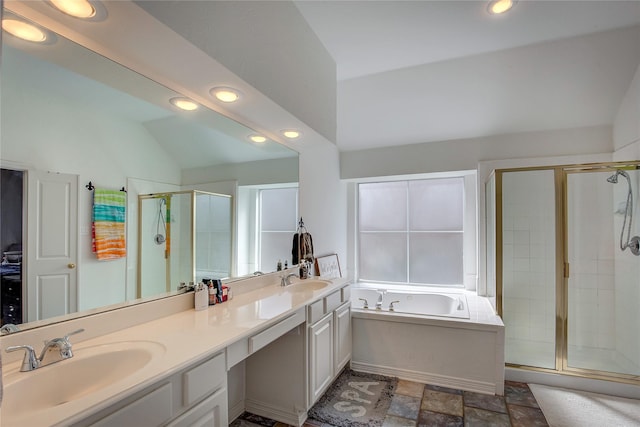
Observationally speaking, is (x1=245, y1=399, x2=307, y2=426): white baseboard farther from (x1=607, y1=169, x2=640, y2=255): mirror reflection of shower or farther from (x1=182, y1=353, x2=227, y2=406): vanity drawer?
(x1=607, y1=169, x2=640, y2=255): mirror reflection of shower

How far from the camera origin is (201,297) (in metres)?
1.80

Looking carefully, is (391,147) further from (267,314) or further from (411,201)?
(267,314)

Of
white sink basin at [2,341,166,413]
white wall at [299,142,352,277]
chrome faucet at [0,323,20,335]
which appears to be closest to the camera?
white sink basin at [2,341,166,413]

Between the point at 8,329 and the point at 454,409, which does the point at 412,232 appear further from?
the point at 8,329

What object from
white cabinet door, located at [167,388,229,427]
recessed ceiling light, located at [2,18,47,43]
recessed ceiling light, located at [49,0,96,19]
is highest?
recessed ceiling light, located at [49,0,96,19]

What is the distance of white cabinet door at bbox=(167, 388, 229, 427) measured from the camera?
1144mm

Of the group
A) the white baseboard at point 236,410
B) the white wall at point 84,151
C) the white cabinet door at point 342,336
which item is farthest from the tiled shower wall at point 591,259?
the white wall at point 84,151

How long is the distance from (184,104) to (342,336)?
6.92 ft

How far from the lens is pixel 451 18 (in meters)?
2.18

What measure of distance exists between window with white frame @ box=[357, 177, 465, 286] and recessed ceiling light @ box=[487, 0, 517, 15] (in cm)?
212

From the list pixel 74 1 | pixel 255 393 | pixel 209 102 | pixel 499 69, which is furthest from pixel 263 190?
pixel 499 69

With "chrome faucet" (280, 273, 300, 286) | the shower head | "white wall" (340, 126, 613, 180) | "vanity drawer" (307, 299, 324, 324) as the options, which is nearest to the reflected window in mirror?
"chrome faucet" (280, 273, 300, 286)

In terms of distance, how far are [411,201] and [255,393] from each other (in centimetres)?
292

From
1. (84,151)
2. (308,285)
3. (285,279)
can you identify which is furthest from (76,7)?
(308,285)
